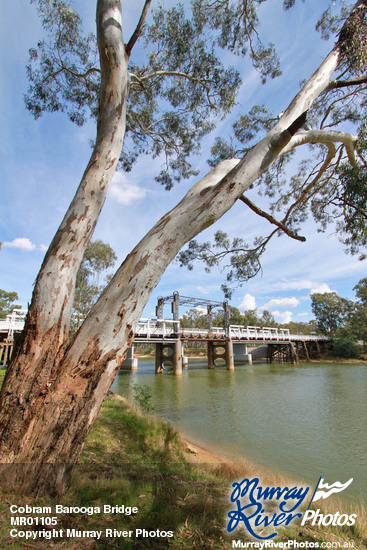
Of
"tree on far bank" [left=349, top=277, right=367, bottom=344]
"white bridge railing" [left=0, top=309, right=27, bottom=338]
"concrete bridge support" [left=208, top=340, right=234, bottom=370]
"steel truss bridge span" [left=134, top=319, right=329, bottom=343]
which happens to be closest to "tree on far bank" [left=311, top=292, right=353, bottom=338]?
"tree on far bank" [left=349, top=277, right=367, bottom=344]

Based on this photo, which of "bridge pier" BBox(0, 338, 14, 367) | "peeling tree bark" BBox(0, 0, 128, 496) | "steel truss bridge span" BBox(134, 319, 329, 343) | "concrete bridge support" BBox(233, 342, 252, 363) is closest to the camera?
"peeling tree bark" BBox(0, 0, 128, 496)

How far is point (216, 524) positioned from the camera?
1900 millimetres

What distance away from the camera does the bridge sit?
521 inches

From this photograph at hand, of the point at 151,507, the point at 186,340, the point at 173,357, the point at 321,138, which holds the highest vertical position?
the point at 321,138

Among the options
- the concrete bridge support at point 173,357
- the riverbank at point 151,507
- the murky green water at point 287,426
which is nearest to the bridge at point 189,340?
the concrete bridge support at point 173,357

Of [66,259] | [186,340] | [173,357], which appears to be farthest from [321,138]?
[186,340]

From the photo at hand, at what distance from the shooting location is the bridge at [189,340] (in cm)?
1322

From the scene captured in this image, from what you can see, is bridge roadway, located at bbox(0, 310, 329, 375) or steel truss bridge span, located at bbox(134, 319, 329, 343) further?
steel truss bridge span, located at bbox(134, 319, 329, 343)

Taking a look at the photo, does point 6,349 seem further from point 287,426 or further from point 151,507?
point 151,507

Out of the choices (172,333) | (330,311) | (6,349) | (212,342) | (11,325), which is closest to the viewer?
(6,349)

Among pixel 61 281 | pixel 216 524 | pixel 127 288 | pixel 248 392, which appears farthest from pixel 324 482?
pixel 248 392

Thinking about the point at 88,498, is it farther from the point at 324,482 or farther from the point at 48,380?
the point at 324,482

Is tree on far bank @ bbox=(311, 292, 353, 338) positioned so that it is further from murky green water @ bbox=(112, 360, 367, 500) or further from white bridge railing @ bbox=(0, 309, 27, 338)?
white bridge railing @ bbox=(0, 309, 27, 338)

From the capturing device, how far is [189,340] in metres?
22.8
